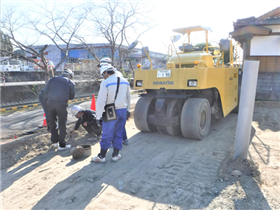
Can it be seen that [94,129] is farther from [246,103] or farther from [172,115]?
[246,103]

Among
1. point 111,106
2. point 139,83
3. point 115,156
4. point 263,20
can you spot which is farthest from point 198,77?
point 263,20

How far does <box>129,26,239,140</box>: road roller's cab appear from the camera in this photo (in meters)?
5.07

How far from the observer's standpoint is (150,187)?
11.0ft

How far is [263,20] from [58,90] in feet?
32.0

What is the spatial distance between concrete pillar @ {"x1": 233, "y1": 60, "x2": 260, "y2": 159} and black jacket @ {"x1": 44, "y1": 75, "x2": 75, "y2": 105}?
3484 mm

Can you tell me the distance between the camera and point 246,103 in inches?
150

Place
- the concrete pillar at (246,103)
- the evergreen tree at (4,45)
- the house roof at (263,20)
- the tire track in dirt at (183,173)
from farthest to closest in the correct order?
1. the house roof at (263,20)
2. the evergreen tree at (4,45)
3. the concrete pillar at (246,103)
4. the tire track in dirt at (183,173)

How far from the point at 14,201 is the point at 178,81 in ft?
12.3

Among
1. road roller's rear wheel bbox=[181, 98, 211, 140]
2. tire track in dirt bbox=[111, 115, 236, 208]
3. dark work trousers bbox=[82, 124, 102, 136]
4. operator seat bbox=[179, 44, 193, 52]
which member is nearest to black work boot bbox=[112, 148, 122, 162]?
tire track in dirt bbox=[111, 115, 236, 208]

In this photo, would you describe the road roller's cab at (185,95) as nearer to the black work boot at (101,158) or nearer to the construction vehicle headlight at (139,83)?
the construction vehicle headlight at (139,83)

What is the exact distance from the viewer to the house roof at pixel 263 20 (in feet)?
33.0

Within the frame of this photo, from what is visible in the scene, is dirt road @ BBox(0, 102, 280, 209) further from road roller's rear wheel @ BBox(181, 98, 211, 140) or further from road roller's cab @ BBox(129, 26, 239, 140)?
road roller's cab @ BBox(129, 26, 239, 140)

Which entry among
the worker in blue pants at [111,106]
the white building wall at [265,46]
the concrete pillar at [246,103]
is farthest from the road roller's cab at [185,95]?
the white building wall at [265,46]

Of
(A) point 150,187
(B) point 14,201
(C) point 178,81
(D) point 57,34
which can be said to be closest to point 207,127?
(C) point 178,81
